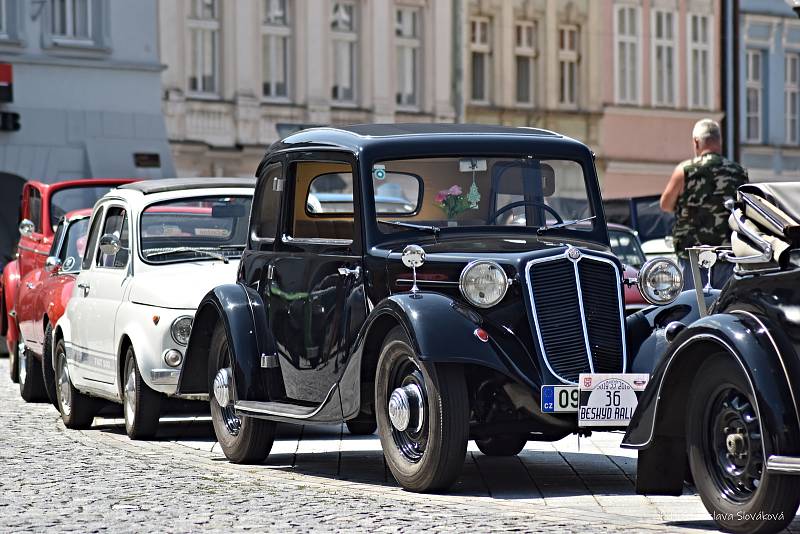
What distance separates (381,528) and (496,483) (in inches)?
81.6

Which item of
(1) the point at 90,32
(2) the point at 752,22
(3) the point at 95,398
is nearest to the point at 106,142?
(1) the point at 90,32

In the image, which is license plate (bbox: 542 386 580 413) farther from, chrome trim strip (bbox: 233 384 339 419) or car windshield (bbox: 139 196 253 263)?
car windshield (bbox: 139 196 253 263)

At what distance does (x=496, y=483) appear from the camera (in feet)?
32.3

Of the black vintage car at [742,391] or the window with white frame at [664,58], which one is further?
the window with white frame at [664,58]

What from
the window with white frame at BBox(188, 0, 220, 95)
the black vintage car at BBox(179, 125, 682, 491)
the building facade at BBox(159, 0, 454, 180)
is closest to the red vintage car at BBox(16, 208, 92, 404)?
the black vintage car at BBox(179, 125, 682, 491)

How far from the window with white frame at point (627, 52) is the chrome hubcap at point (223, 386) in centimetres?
3571

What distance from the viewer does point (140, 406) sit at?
1238cm

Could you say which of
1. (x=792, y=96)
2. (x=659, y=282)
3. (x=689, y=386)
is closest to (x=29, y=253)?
(x=659, y=282)

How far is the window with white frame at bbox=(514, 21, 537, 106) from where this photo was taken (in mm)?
44406

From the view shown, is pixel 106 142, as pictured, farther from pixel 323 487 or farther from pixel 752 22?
pixel 323 487

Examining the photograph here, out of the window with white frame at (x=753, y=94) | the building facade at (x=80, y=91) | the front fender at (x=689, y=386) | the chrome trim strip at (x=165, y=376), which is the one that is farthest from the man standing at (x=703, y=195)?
the window with white frame at (x=753, y=94)

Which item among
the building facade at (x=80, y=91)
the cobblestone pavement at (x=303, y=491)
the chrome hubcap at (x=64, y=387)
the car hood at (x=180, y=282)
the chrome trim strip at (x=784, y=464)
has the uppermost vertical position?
the building facade at (x=80, y=91)

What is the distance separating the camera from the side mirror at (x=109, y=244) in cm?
1287

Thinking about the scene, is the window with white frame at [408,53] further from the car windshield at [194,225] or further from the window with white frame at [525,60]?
the car windshield at [194,225]
